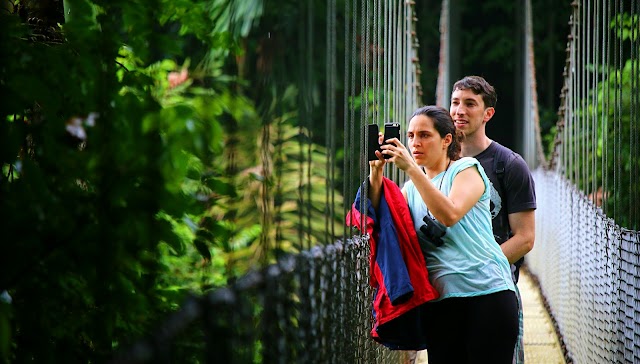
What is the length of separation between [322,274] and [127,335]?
0.33m

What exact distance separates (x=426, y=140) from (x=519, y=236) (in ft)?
1.51

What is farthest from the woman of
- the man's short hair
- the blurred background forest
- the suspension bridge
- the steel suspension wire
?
the blurred background forest

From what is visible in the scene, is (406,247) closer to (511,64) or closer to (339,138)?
(339,138)

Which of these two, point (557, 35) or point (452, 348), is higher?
point (557, 35)

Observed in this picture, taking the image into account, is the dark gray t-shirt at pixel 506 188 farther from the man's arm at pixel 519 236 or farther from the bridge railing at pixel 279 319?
the bridge railing at pixel 279 319

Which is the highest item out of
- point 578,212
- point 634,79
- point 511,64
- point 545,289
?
point 511,64

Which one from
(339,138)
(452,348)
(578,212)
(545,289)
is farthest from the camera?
(545,289)

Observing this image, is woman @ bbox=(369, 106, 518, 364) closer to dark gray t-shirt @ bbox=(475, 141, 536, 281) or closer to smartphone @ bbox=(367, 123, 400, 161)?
smartphone @ bbox=(367, 123, 400, 161)

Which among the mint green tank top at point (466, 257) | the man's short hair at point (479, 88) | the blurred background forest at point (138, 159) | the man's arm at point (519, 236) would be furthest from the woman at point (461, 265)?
the blurred background forest at point (138, 159)

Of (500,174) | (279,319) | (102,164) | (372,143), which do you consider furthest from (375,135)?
(102,164)

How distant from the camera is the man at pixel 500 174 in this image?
269 cm

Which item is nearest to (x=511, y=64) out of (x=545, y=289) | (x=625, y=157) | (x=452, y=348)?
(x=545, y=289)

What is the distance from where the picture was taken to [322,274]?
1.70 meters

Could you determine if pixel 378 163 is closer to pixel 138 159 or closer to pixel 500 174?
pixel 500 174
